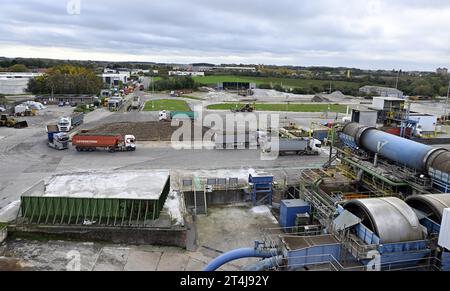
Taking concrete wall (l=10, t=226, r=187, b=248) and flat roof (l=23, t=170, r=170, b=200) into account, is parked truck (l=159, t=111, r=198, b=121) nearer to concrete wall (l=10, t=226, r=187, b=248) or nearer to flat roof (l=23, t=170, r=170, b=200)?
flat roof (l=23, t=170, r=170, b=200)

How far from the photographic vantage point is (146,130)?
140 ft

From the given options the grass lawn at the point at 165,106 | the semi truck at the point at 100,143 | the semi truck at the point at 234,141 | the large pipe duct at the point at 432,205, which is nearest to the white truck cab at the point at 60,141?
the semi truck at the point at 100,143

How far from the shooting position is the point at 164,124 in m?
46.1

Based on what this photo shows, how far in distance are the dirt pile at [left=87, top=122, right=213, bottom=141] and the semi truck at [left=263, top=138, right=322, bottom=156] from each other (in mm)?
9688

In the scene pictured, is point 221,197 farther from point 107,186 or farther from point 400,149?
point 400,149

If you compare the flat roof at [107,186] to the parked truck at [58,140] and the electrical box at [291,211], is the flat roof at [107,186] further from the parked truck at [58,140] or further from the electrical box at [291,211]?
the parked truck at [58,140]

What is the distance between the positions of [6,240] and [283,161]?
844 inches

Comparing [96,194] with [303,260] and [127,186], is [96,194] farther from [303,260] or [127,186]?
[303,260]

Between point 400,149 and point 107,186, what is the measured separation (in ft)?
54.4

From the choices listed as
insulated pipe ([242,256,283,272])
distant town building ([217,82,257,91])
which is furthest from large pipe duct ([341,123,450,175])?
distant town building ([217,82,257,91])

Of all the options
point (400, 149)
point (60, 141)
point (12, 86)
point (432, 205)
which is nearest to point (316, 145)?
point (400, 149)

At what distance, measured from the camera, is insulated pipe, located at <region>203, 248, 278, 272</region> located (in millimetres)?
12703

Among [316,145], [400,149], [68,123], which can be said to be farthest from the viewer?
[68,123]
